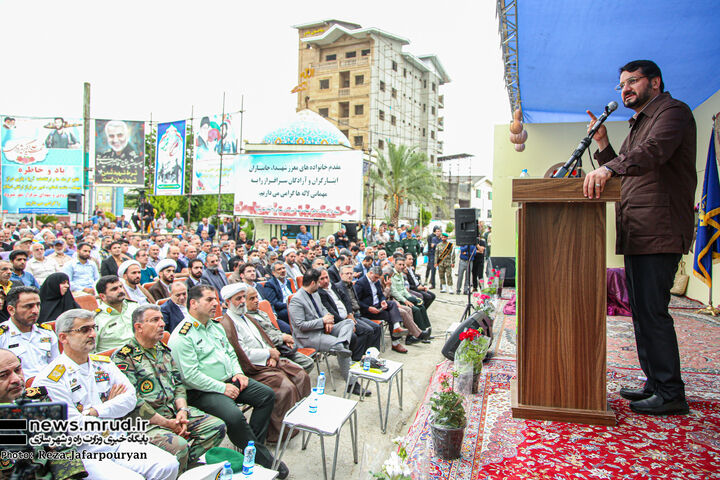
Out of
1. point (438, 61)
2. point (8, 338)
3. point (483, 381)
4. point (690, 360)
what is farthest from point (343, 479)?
point (438, 61)

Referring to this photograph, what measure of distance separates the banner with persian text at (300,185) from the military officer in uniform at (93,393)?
44.9ft

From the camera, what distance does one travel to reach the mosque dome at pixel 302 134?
1811cm

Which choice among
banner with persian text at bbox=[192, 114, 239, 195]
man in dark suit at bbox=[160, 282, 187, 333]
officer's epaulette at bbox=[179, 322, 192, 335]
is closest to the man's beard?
officer's epaulette at bbox=[179, 322, 192, 335]

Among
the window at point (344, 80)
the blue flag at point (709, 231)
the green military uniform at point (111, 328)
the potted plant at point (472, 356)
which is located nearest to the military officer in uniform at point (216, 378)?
the green military uniform at point (111, 328)

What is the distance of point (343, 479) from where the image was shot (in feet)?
10.6

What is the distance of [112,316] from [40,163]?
1548cm

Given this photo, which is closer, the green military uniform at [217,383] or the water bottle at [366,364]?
the green military uniform at [217,383]

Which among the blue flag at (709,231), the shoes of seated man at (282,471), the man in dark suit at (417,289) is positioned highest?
the blue flag at (709,231)

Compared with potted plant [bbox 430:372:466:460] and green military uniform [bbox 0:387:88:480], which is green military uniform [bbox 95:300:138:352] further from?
potted plant [bbox 430:372:466:460]

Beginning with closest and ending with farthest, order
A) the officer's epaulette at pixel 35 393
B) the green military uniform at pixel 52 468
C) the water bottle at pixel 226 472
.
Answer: the green military uniform at pixel 52 468
the officer's epaulette at pixel 35 393
the water bottle at pixel 226 472

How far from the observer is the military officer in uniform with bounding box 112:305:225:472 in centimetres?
276

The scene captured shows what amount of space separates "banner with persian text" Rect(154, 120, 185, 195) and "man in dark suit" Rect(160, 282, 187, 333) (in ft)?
45.1

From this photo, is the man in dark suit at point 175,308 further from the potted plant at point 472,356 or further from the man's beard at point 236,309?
the potted plant at point 472,356

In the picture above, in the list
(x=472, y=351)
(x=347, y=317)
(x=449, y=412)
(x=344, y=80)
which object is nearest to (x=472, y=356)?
(x=472, y=351)
